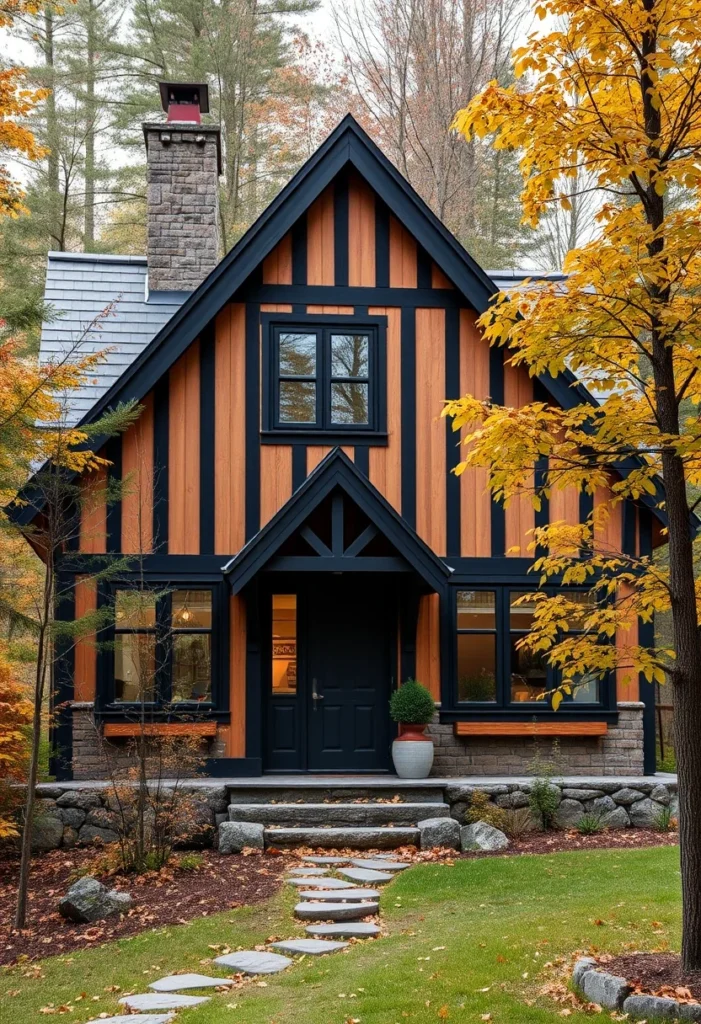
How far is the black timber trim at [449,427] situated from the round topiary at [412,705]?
1868 mm

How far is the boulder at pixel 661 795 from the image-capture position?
41.5 feet

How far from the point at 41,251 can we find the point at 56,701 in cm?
1335

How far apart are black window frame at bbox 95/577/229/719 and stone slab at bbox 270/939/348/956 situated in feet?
15.1

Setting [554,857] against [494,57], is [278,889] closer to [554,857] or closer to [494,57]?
[554,857]

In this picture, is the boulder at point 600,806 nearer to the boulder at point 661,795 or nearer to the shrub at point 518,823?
the boulder at point 661,795

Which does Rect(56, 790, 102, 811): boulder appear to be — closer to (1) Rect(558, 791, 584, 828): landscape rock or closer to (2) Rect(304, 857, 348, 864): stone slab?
(2) Rect(304, 857, 348, 864): stone slab

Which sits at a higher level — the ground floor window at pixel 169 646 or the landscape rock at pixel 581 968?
the ground floor window at pixel 169 646

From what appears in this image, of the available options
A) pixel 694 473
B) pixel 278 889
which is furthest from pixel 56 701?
pixel 694 473

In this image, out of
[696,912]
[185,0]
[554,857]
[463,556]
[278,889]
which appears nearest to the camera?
[696,912]

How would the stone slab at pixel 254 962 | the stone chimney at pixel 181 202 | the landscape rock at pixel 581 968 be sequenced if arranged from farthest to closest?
1. the stone chimney at pixel 181 202
2. the stone slab at pixel 254 962
3. the landscape rock at pixel 581 968

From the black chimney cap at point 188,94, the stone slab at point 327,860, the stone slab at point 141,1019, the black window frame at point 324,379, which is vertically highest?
the black chimney cap at point 188,94

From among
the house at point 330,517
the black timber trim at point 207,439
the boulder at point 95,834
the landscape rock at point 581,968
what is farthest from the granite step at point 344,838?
the landscape rock at point 581,968

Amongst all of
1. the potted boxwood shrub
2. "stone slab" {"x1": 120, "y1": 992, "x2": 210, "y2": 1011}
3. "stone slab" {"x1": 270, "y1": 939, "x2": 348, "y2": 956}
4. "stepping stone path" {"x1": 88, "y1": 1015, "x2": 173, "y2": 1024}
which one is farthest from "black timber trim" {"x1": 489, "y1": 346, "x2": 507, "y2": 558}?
"stepping stone path" {"x1": 88, "y1": 1015, "x2": 173, "y2": 1024}

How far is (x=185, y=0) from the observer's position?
23047mm
